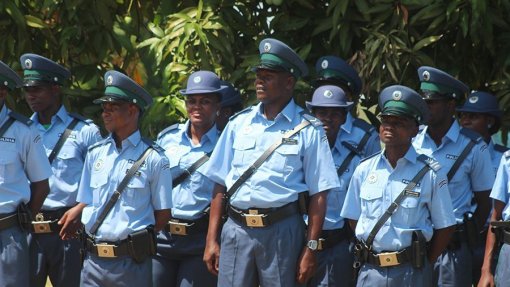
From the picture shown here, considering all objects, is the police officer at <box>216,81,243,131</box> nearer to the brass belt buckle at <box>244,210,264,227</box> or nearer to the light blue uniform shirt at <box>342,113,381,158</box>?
the light blue uniform shirt at <box>342,113,381,158</box>

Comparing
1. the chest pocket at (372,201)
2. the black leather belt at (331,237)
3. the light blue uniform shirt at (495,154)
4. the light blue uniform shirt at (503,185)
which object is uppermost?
the light blue uniform shirt at (495,154)

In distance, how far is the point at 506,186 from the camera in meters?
8.67

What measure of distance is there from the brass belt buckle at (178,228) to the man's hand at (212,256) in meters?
0.70

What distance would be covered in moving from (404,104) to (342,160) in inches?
47.6

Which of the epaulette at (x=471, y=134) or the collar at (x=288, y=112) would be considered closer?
the collar at (x=288, y=112)

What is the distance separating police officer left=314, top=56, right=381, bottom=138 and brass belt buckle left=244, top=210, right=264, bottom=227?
1.62 meters

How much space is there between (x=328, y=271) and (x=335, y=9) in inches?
77.2

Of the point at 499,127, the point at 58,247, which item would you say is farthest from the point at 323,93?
the point at 58,247

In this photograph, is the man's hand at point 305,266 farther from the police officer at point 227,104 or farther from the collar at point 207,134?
the police officer at point 227,104

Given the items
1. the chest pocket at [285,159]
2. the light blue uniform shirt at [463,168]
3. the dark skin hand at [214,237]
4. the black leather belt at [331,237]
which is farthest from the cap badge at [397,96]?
the black leather belt at [331,237]

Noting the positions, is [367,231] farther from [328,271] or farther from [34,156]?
[34,156]

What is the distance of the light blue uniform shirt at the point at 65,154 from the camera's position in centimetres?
976

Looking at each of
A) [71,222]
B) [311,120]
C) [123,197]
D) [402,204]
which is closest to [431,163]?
[402,204]

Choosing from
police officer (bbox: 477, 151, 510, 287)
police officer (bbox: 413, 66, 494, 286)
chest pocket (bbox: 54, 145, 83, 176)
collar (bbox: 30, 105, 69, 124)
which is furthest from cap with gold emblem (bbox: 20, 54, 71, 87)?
police officer (bbox: 477, 151, 510, 287)
